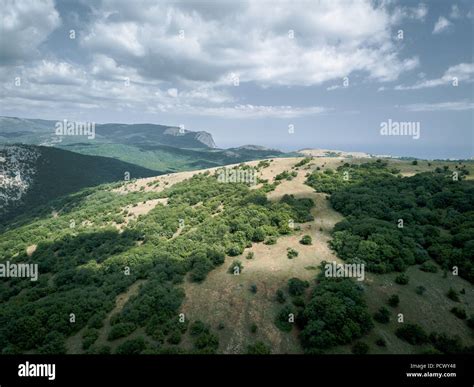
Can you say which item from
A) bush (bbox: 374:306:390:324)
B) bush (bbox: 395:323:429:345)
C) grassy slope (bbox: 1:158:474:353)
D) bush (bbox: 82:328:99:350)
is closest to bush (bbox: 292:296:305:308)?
grassy slope (bbox: 1:158:474:353)

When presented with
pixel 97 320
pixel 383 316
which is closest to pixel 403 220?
pixel 383 316

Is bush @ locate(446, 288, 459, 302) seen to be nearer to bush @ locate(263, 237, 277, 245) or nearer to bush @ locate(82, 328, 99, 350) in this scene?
bush @ locate(263, 237, 277, 245)

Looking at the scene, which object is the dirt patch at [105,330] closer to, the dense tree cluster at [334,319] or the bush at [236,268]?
the bush at [236,268]

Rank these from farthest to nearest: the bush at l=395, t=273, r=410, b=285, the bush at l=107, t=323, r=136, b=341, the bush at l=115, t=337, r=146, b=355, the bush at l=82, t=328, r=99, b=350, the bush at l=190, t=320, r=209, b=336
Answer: the bush at l=395, t=273, r=410, b=285 < the bush at l=107, t=323, r=136, b=341 < the bush at l=190, t=320, r=209, b=336 < the bush at l=82, t=328, r=99, b=350 < the bush at l=115, t=337, r=146, b=355

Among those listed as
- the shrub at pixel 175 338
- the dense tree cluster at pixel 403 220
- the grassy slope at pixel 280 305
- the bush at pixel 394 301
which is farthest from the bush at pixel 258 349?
the dense tree cluster at pixel 403 220

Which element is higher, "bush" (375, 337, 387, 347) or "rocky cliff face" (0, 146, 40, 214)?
"rocky cliff face" (0, 146, 40, 214)

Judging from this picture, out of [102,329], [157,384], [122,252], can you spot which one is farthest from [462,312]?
[122,252]
